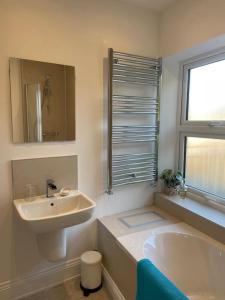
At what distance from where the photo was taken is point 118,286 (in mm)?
1776

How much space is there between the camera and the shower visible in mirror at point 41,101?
163 cm

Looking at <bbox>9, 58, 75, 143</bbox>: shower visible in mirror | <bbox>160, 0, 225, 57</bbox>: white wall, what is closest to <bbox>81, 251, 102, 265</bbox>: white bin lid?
<bbox>9, 58, 75, 143</bbox>: shower visible in mirror

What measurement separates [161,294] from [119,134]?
1.31 metres

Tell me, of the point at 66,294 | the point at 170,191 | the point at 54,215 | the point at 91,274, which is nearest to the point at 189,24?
the point at 170,191

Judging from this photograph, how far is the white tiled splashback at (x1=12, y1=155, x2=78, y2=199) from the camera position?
1.70 m

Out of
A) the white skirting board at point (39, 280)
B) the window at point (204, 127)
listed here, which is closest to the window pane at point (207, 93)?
the window at point (204, 127)

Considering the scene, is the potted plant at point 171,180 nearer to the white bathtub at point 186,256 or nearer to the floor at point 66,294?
the white bathtub at point 186,256

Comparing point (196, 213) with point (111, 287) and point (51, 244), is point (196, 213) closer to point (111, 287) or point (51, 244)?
point (111, 287)

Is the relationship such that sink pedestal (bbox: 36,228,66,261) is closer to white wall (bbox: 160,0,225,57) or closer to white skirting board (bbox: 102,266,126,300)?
white skirting board (bbox: 102,266,126,300)

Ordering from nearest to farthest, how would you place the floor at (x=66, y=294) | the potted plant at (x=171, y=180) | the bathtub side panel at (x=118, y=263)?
1. the bathtub side panel at (x=118, y=263)
2. the floor at (x=66, y=294)
3. the potted plant at (x=171, y=180)

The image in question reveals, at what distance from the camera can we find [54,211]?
1750 mm

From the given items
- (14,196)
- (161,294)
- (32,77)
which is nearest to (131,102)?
(32,77)

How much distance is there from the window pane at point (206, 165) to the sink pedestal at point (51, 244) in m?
1.38

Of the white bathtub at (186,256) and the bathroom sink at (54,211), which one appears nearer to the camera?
the bathroom sink at (54,211)
